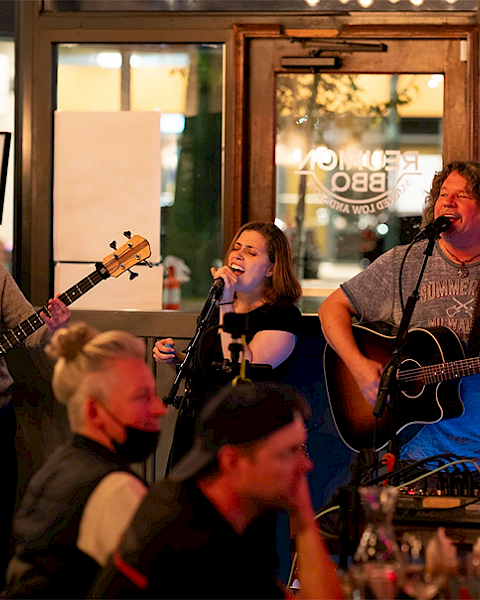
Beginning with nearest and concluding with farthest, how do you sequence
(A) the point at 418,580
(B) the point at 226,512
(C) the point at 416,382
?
(A) the point at 418,580 → (B) the point at 226,512 → (C) the point at 416,382

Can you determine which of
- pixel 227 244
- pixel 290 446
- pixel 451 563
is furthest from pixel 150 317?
pixel 451 563

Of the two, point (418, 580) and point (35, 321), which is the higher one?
point (35, 321)

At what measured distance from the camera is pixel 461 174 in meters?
2.97

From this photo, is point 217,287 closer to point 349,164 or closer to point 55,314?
point 55,314

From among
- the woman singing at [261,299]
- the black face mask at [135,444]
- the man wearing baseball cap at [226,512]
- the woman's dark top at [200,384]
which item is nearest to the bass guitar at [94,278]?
the woman singing at [261,299]

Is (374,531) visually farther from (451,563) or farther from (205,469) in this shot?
(205,469)

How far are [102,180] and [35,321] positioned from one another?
39.1 inches

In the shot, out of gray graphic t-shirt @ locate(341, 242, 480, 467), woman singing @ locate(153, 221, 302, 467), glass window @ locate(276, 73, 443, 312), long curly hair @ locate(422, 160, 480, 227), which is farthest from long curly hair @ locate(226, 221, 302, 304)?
glass window @ locate(276, 73, 443, 312)

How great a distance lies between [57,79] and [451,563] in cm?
355

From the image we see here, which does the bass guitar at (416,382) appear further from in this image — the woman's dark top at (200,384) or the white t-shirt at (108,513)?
the white t-shirt at (108,513)

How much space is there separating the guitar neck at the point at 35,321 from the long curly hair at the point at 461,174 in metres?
1.43

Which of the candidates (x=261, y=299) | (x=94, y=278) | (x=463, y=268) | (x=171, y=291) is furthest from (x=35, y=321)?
(x=463, y=268)

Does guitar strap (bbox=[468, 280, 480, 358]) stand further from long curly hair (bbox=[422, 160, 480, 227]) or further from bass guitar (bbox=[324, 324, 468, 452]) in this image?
long curly hair (bbox=[422, 160, 480, 227])

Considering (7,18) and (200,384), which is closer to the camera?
(200,384)
